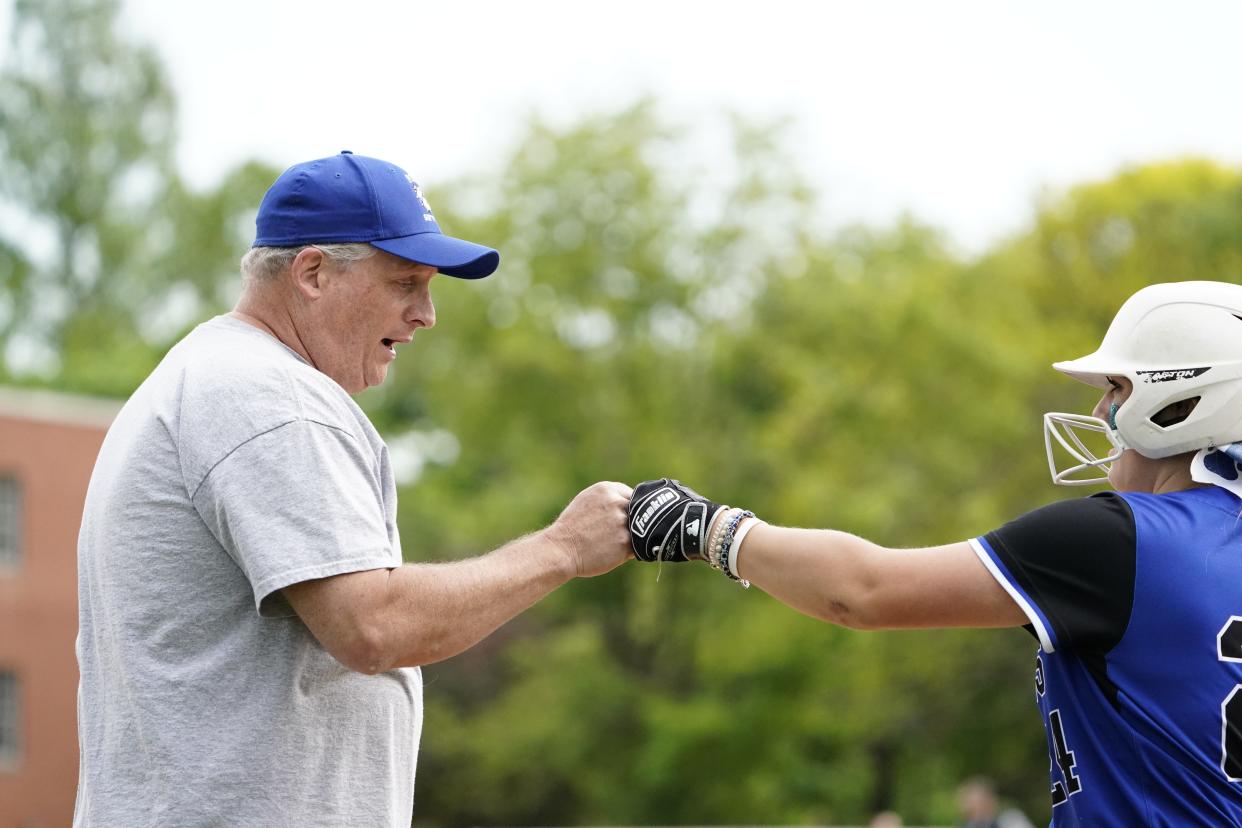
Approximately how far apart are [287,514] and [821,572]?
1.22 metres

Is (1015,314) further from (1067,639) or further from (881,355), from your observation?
(1067,639)

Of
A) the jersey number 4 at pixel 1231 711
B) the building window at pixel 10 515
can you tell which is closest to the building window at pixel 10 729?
the building window at pixel 10 515

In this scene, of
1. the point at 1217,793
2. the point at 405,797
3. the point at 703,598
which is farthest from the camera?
the point at 703,598

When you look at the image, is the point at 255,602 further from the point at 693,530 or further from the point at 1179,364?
the point at 1179,364

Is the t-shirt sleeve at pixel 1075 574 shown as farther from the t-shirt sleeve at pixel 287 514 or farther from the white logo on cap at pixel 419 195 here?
the white logo on cap at pixel 419 195

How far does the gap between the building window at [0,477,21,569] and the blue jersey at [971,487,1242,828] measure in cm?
3194

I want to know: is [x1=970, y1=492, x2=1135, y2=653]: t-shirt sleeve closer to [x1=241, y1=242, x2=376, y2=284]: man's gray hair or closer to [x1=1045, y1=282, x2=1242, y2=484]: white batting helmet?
[x1=1045, y1=282, x2=1242, y2=484]: white batting helmet

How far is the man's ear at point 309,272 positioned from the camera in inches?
129

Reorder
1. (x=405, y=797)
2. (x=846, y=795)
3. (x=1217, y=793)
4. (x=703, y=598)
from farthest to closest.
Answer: (x=846, y=795)
(x=703, y=598)
(x=405, y=797)
(x=1217, y=793)

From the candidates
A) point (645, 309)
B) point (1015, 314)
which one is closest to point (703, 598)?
point (645, 309)

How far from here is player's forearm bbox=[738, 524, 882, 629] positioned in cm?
322

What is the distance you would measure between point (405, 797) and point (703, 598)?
26.0m

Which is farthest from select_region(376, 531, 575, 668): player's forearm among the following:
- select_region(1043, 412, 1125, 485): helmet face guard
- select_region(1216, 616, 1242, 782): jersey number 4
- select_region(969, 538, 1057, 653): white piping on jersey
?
select_region(1216, 616, 1242, 782): jersey number 4

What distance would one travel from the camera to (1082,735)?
A: 10.3 ft
